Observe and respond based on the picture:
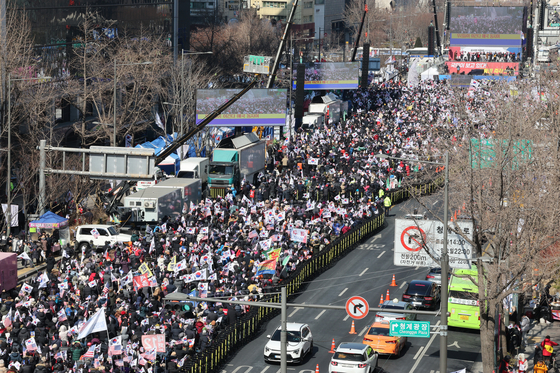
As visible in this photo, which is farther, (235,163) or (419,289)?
(235,163)

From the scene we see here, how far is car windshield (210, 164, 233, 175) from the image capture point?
53.2 metres

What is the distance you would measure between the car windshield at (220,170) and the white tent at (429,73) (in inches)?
2276

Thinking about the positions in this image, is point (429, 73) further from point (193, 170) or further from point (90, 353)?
point (90, 353)

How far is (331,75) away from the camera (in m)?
81.2

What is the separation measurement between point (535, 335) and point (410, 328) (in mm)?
13648

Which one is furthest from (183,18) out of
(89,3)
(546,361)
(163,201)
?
(546,361)

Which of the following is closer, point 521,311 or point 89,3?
point 521,311

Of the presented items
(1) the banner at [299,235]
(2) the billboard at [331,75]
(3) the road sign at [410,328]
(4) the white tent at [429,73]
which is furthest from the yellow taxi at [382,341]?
(4) the white tent at [429,73]

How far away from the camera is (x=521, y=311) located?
3378 centimetres

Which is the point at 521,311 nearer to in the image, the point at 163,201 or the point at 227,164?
the point at 163,201

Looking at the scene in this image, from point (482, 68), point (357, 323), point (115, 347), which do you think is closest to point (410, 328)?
point (115, 347)

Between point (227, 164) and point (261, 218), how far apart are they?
12251mm

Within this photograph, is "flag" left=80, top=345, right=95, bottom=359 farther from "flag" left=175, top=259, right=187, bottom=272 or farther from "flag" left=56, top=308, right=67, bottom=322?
"flag" left=175, top=259, right=187, bottom=272

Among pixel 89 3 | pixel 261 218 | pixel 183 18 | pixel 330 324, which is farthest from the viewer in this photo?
pixel 183 18
